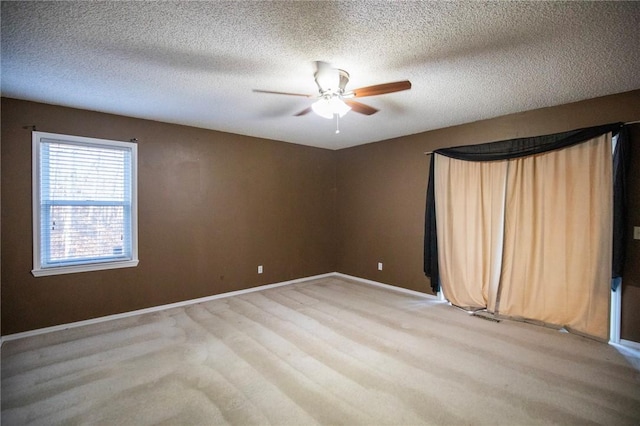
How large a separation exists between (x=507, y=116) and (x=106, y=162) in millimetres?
4808

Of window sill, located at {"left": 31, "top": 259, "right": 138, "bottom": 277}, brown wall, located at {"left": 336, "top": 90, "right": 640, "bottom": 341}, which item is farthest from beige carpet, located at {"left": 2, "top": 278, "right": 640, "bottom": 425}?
brown wall, located at {"left": 336, "top": 90, "right": 640, "bottom": 341}

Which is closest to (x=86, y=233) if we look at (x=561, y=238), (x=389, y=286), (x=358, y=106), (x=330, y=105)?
(x=330, y=105)

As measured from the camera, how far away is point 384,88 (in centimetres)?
222

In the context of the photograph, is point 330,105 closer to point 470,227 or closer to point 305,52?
point 305,52

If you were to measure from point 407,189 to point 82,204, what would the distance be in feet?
13.9

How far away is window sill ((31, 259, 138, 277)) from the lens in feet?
10.2

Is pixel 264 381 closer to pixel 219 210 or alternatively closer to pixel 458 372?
pixel 458 372

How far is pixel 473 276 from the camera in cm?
389

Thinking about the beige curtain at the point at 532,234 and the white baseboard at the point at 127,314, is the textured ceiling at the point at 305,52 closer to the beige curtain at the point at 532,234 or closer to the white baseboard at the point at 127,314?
the beige curtain at the point at 532,234

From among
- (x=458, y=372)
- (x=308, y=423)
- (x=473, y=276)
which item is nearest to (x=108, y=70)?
(x=308, y=423)

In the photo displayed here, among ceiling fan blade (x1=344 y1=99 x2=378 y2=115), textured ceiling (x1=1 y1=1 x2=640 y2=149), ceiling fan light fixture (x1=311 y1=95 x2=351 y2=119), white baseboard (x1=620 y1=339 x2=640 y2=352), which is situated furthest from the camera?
white baseboard (x1=620 y1=339 x2=640 y2=352)

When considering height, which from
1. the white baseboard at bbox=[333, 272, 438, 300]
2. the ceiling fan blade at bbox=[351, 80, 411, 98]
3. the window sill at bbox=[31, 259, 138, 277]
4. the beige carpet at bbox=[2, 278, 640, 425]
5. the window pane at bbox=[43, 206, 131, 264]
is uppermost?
the ceiling fan blade at bbox=[351, 80, 411, 98]

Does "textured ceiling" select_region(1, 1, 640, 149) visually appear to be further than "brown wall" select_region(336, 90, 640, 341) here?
No

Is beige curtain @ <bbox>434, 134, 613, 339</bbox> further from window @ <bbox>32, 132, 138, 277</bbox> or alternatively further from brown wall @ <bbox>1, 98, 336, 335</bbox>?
Answer: window @ <bbox>32, 132, 138, 277</bbox>
